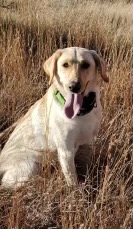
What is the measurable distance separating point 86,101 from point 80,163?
1.83 ft

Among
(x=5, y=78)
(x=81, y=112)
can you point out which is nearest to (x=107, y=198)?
(x=81, y=112)

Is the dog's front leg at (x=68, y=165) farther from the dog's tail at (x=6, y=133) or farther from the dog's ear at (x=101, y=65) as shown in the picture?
the dog's tail at (x=6, y=133)

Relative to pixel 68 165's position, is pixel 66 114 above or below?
above

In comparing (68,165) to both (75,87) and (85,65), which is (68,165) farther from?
(85,65)

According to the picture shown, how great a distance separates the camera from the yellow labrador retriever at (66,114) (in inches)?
112

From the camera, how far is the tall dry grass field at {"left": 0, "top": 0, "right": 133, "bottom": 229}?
8.21 ft

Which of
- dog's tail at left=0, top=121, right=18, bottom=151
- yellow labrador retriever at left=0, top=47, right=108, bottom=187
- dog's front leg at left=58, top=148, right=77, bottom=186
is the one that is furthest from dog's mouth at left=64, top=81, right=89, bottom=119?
dog's tail at left=0, top=121, right=18, bottom=151

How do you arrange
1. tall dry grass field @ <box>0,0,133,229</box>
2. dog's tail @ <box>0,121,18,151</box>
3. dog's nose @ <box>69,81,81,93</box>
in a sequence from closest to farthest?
tall dry grass field @ <box>0,0,133,229</box>
dog's nose @ <box>69,81,81,93</box>
dog's tail @ <box>0,121,18,151</box>

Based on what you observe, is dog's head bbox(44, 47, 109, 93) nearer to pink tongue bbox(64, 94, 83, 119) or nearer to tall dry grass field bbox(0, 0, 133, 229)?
pink tongue bbox(64, 94, 83, 119)

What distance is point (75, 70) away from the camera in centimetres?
279

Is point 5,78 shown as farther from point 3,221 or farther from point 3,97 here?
point 3,221

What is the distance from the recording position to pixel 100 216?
2.37 meters

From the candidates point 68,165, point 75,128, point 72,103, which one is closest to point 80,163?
point 68,165

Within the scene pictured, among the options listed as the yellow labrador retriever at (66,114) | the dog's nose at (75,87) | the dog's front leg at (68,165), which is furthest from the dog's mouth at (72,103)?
the dog's front leg at (68,165)
